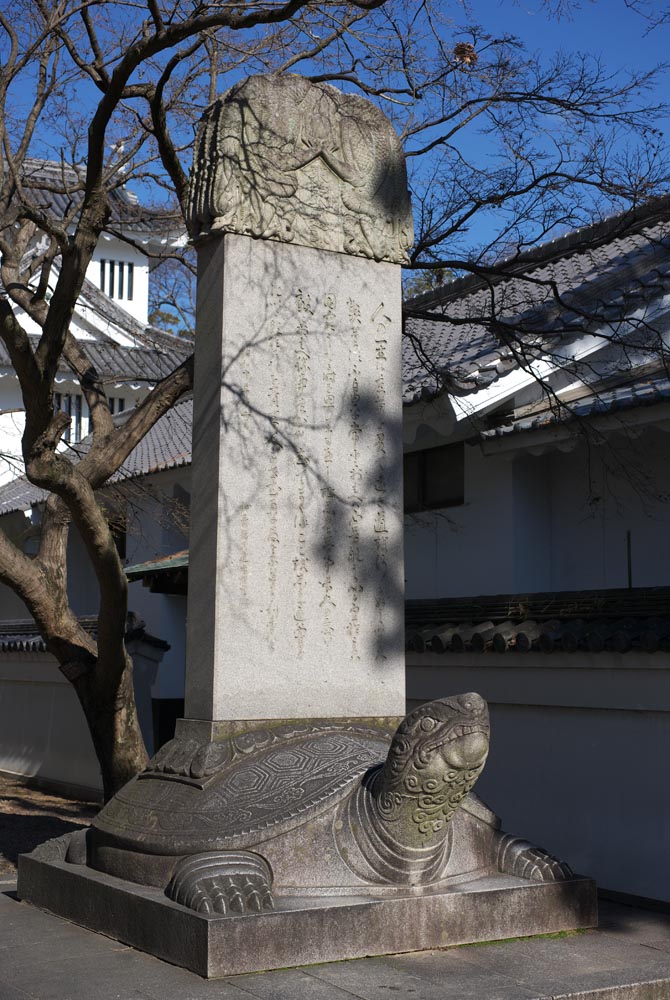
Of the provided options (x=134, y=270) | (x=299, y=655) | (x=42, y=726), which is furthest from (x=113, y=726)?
(x=134, y=270)

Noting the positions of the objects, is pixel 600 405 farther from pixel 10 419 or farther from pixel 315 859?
pixel 10 419

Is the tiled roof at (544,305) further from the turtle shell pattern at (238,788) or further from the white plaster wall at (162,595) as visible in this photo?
the turtle shell pattern at (238,788)

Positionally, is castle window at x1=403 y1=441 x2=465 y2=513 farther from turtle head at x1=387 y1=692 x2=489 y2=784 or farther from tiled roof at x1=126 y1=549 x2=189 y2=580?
turtle head at x1=387 y1=692 x2=489 y2=784

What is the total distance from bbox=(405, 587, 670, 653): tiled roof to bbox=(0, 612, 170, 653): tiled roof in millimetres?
4510

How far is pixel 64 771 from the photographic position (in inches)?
559

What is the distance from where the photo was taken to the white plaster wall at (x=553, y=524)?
9984 millimetres

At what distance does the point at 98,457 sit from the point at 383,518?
3.23 m

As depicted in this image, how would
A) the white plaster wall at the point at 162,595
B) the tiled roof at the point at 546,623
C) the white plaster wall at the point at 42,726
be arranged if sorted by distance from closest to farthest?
the tiled roof at the point at 546,623
the white plaster wall at the point at 42,726
the white plaster wall at the point at 162,595

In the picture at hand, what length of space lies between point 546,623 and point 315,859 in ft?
13.0

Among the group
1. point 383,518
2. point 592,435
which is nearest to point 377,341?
point 383,518

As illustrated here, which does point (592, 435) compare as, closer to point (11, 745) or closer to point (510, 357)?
point (510, 357)

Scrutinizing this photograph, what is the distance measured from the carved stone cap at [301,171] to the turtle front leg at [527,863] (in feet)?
10.6

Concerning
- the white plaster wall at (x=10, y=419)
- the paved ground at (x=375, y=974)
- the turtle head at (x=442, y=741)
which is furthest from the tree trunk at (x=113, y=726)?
the white plaster wall at (x=10, y=419)

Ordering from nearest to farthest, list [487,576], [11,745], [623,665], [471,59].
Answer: [623,665]
[471,59]
[487,576]
[11,745]
